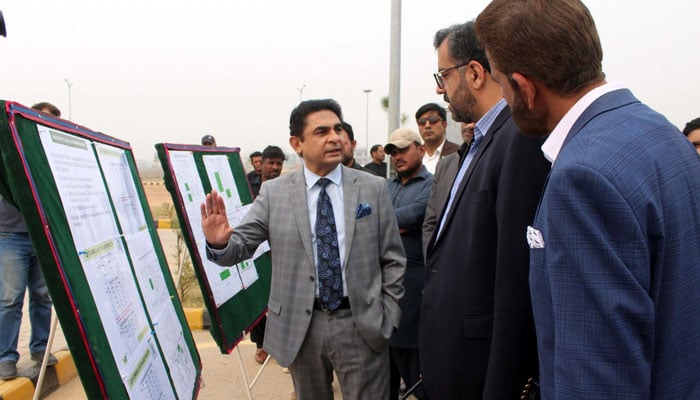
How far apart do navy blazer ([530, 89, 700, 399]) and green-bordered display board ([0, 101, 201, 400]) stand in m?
1.22

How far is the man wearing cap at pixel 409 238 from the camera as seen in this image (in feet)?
11.0

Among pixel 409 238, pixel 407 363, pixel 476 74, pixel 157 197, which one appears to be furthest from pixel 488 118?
pixel 157 197

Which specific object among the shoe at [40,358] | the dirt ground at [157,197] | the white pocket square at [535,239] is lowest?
the dirt ground at [157,197]

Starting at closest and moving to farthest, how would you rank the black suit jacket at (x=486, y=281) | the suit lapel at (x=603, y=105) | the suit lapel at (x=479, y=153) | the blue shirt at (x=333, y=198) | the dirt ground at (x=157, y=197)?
the suit lapel at (x=603, y=105)
the black suit jacket at (x=486, y=281)
the suit lapel at (x=479, y=153)
the blue shirt at (x=333, y=198)
the dirt ground at (x=157, y=197)

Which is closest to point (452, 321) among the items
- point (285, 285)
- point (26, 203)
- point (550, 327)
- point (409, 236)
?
point (550, 327)

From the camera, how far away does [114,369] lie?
1.45 metres

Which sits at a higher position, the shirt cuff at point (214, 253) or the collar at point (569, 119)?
the collar at point (569, 119)

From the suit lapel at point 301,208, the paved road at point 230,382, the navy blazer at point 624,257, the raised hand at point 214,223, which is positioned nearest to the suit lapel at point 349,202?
the suit lapel at point 301,208

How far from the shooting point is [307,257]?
98.9 inches

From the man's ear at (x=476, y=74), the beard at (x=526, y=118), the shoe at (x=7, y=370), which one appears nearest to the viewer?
the beard at (x=526, y=118)

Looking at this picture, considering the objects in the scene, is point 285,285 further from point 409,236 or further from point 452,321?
point 409,236

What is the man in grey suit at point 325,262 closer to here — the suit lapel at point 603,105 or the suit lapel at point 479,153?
the suit lapel at point 479,153

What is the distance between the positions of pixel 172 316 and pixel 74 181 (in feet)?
3.02

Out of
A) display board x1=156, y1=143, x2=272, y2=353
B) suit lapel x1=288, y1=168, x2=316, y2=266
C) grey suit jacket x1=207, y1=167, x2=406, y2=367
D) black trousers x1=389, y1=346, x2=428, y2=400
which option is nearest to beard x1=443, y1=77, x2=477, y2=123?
grey suit jacket x1=207, y1=167, x2=406, y2=367
